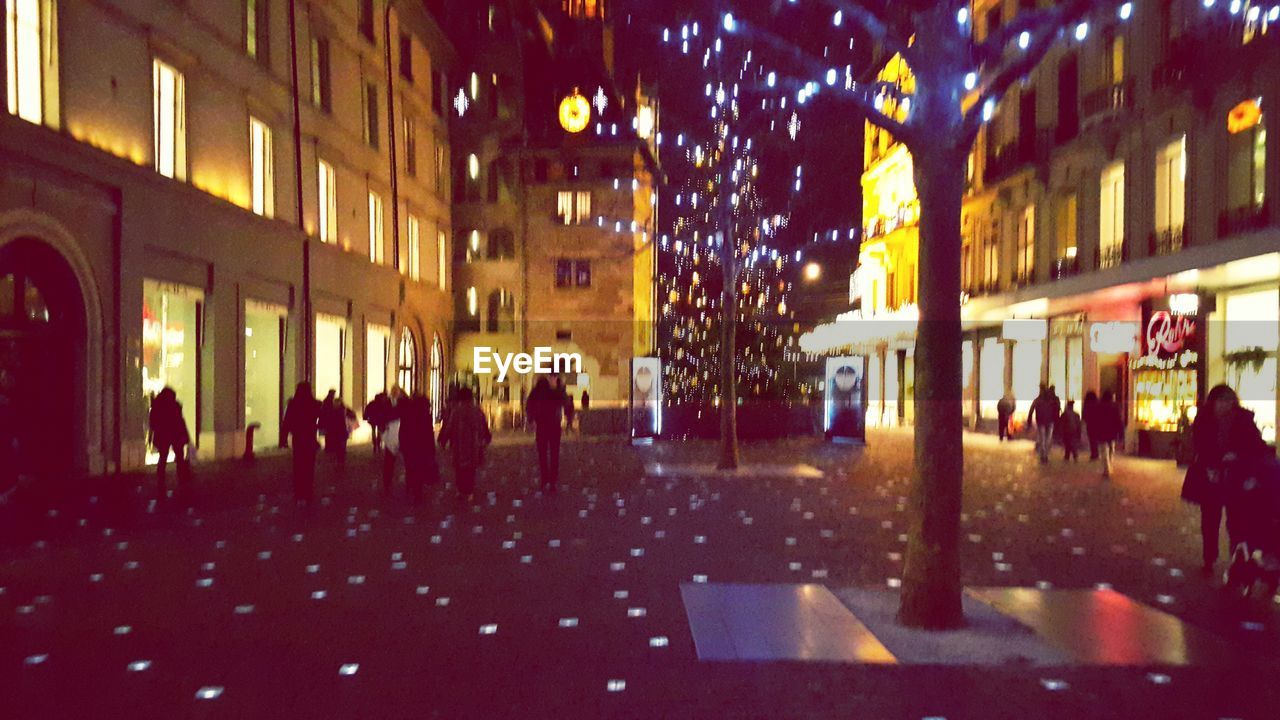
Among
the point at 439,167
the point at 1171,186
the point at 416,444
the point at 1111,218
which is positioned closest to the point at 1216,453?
the point at 416,444

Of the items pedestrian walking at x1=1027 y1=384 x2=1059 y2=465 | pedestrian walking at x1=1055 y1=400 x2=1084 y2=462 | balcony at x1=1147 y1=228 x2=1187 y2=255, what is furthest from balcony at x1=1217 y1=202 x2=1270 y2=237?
pedestrian walking at x1=1055 y1=400 x2=1084 y2=462

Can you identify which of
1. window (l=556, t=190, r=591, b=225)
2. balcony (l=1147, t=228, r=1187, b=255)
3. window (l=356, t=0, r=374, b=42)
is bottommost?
balcony (l=1147, t=228, r=1187, b=255)

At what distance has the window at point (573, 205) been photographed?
52281 mm

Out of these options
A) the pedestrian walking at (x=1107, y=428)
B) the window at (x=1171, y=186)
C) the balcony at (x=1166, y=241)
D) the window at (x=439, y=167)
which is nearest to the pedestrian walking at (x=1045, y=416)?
the pedestrian walking at (x=1107, y=428)

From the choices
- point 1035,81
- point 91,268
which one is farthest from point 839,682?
point 1035,81

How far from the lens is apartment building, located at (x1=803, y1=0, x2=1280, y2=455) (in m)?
20.6

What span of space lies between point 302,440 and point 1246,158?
17.7 m

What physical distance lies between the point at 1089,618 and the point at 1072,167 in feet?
76.7

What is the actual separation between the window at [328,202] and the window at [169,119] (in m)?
7.28

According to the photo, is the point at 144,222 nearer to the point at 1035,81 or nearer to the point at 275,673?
the point at 275,673

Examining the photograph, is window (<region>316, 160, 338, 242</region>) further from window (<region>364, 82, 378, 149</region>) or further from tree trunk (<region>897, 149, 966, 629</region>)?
tree trunk (<region>897, 149, 966, 629</region>)

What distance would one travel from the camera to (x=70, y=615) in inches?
304

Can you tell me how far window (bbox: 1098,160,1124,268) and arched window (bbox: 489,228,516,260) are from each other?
29.8 meters

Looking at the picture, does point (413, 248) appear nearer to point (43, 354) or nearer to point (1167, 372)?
point (43, 354)
